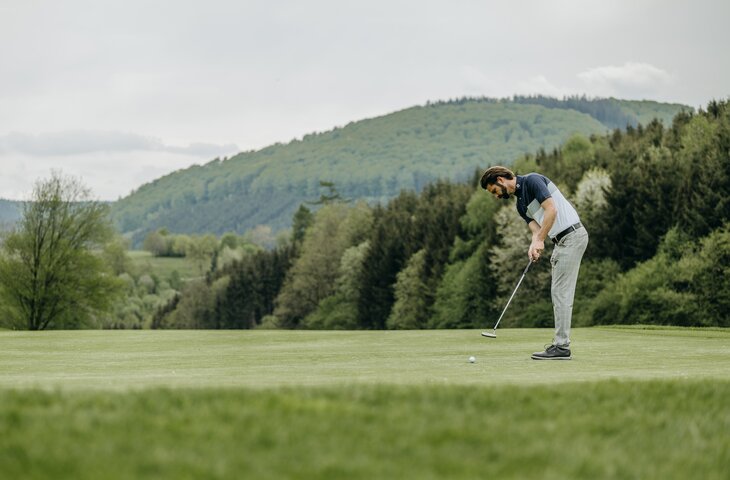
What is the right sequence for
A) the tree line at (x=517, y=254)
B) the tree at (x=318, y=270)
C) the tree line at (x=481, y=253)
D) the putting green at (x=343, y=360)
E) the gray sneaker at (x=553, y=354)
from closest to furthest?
the putting green at (x=343, y=360)
the gray sneaker at (x=553, y=354)
the tree line at (x=517, y=254)
the tree line at (x=481, y=253)
the tree at (x=318, y=270)

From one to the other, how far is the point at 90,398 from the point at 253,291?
147 m

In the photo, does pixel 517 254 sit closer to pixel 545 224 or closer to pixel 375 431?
pixel 545 224

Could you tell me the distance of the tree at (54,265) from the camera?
274ft

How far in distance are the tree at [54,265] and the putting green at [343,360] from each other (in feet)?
171

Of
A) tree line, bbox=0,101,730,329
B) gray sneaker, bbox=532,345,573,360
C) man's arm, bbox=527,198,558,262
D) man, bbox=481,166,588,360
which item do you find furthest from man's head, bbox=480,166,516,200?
tree line, bbox=0,101,730,329

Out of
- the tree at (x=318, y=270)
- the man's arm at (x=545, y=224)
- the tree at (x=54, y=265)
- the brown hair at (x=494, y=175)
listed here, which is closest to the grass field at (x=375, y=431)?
the man's arm at (x=545, y=224)

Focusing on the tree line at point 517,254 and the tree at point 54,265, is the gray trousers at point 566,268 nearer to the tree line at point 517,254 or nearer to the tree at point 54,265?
the tree line at point 517,254

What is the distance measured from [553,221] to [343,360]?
18.3 ft

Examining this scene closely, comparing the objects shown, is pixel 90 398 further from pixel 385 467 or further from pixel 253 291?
pixel 253 291

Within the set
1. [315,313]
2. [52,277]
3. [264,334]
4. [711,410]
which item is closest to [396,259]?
[315,313]

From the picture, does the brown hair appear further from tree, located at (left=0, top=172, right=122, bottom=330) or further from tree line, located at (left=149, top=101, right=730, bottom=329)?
tree, located at (left=0, top=172, right=122, bottom=330)

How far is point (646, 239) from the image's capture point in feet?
245

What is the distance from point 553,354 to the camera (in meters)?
17.0

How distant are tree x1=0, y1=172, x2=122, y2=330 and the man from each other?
242 ft
